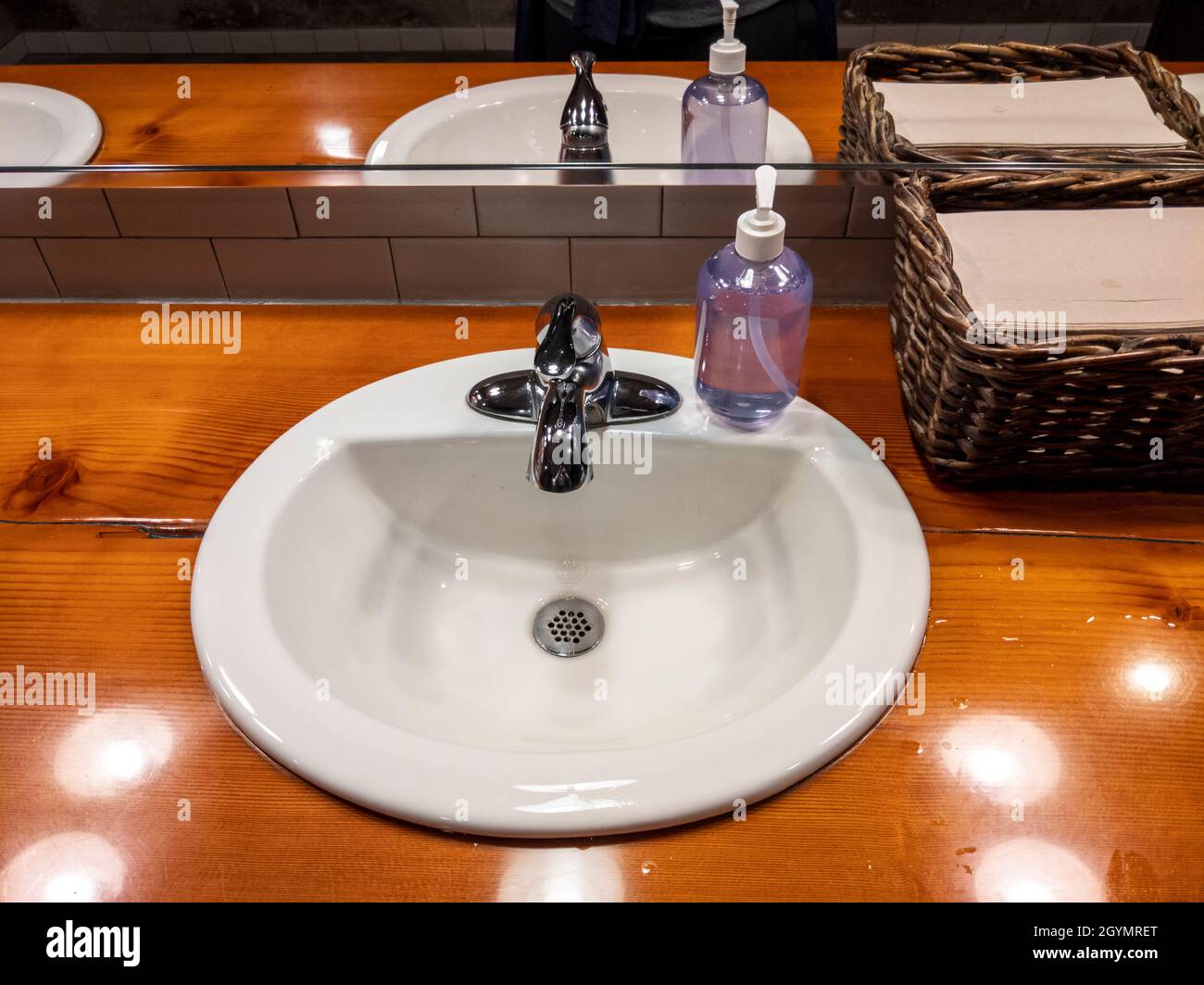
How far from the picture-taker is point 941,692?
0.57m

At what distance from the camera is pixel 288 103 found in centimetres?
88

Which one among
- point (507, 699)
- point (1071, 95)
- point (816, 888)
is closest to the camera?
point (816, 888)

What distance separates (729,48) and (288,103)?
0.45 meters

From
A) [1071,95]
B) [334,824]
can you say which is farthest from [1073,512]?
[334,824]

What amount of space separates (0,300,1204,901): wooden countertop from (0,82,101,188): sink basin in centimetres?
29

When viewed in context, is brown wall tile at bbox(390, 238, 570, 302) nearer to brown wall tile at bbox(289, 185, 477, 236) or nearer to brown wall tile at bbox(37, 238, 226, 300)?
brown wall tile at bbox(289, 185, 477, 236)

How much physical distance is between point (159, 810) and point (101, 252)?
0.62 m

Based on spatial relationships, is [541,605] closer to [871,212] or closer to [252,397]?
[252,397]

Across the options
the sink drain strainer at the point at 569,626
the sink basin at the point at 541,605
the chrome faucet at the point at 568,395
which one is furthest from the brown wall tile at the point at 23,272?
the sink drain strainer at the point at 569,626

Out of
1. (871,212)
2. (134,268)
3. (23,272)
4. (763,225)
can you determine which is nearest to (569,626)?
(763,225)

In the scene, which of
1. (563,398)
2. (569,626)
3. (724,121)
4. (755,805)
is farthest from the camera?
(724,121)

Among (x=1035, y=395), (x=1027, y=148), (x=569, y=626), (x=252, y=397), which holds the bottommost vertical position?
(x=569, y=626)

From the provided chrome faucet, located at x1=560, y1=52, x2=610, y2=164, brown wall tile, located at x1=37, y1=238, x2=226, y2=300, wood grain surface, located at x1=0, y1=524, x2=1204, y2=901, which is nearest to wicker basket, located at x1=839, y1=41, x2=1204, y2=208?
chrome faucet, located at x1=560, y1=52, x2=610, y2=164
